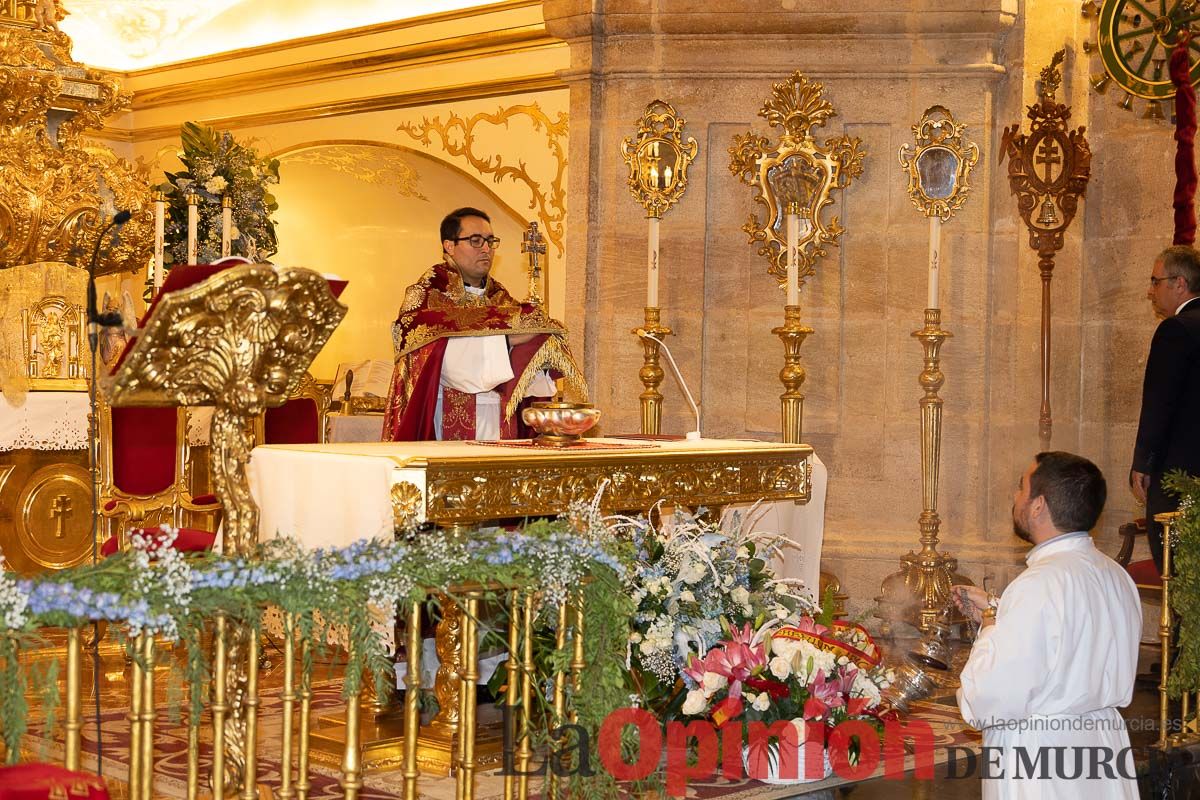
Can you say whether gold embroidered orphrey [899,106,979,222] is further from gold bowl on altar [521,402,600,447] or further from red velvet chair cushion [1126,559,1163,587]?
gold bowl on altar [521,402,600,447]

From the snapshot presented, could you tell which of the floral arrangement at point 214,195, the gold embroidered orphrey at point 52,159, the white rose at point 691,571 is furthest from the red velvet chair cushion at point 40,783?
the gold embroidered orphrey at point 52,159

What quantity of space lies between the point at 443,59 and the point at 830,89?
8.64 feet

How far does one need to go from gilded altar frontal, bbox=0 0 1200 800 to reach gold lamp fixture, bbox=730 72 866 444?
2 cm

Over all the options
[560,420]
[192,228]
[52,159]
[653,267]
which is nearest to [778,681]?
[560,420]

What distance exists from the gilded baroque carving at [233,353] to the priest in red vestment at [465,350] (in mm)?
1915

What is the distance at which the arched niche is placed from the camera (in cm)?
1009

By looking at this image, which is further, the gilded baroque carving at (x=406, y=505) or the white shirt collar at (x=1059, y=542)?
the gilded baroque carving at (x=406, y=505)

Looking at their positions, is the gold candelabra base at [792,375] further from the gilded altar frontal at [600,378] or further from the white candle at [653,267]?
the white candle at [653,267]

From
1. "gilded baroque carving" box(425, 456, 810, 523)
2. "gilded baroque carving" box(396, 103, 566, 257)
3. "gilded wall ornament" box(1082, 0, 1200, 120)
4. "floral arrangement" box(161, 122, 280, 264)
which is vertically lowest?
"gilded baroque carving" box(425, 456, 810, 523)

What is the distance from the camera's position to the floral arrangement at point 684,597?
4.93 m

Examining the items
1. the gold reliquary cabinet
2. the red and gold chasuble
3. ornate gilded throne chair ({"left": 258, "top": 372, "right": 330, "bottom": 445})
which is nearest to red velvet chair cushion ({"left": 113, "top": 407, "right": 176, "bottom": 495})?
the gold reliquary cabinet

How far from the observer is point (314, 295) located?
3.58 metres

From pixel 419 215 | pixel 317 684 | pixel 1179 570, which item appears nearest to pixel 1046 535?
pixel 1179 570

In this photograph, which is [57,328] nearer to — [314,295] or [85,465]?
[85,465]
